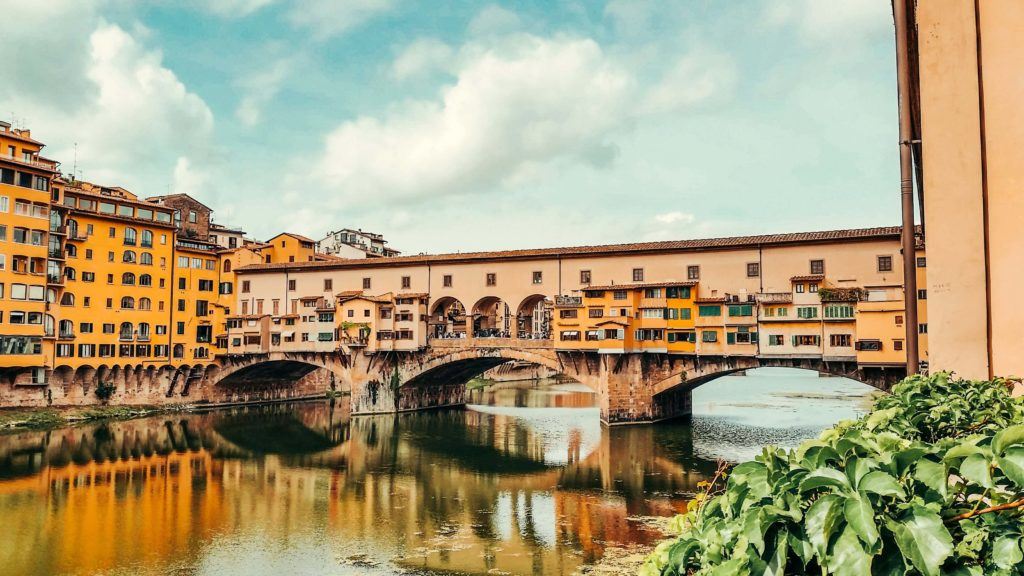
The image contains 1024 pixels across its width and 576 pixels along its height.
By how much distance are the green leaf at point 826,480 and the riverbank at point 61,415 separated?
4422cm

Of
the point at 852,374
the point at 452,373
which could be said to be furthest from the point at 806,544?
the point at 452,373

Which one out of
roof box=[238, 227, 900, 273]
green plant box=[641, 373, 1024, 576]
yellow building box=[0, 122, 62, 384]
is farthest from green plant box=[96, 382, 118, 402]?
green plant box=[641, 373, 1024, 576]

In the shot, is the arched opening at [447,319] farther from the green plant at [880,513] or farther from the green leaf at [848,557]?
the green leaf at [848,557]

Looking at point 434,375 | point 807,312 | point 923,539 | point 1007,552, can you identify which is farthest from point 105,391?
point 1007,552

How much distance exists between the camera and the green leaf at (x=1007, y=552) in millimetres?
1813

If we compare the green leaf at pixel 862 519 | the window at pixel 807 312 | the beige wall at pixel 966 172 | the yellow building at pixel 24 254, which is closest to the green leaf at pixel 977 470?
the green leaf at pixel 862 519

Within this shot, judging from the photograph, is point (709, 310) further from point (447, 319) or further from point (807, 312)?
point (447, 319)

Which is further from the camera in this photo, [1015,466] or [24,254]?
[24,254]

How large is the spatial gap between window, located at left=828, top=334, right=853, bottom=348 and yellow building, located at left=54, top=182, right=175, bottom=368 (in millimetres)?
41666

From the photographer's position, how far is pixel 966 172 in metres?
9.08

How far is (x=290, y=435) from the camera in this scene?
39531mm

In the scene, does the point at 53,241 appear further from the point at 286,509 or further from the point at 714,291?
the point at 714,291

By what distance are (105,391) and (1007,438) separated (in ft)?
168

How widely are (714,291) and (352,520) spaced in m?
24.6
